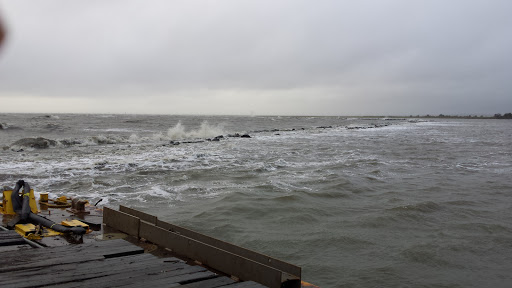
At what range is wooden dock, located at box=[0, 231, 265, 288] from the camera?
3.97 meters

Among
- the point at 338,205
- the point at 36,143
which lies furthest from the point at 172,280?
the point at 36,143

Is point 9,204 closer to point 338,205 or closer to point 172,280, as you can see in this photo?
point 172,280

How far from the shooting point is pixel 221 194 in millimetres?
10859

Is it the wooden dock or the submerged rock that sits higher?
the wooden dock

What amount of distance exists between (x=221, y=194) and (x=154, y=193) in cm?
211

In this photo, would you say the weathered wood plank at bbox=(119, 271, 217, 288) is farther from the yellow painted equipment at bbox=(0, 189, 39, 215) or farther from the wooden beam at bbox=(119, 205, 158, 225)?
the yellow painted equipment at bbox=(0, 189, 39, 215)

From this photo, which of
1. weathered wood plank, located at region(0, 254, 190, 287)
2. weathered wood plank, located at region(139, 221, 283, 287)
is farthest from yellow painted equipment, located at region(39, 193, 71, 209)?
weathered wood plank, located at region(0, 254, 190, 287)

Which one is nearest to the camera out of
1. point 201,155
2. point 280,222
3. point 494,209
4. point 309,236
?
point 309,236

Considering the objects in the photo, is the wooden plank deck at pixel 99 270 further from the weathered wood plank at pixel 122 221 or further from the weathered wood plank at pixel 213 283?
the weathered wood plank at pixel 122 221

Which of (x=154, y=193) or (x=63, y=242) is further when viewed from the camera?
(x=154, y=193)

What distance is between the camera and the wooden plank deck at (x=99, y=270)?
397cm

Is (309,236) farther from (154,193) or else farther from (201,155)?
(201,155)

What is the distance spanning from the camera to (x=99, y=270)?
433 centimetres

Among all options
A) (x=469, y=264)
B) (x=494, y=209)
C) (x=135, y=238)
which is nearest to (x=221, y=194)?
(x=135, y=238)
